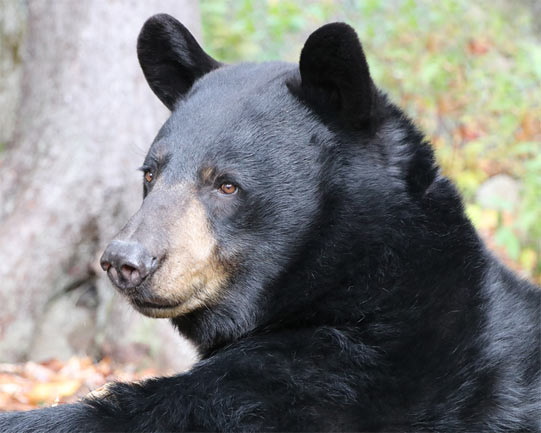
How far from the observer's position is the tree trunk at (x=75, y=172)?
6410 mm

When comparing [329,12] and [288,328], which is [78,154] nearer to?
[288,328]

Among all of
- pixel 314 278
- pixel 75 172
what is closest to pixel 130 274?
pixel 314 278

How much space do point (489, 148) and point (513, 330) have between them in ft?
24.9

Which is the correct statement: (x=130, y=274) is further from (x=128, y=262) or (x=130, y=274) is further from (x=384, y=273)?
(x=384, y=273)

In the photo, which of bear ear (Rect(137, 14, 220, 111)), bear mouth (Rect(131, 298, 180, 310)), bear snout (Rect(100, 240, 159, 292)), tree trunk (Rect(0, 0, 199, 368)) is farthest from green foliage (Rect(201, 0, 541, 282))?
bear snout (Rect(100, 240, 159, 292))

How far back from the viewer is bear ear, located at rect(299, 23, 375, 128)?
339cm

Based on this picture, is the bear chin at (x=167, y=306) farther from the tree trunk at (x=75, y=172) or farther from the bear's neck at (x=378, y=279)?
the tree trunk at (x=75, y=172)

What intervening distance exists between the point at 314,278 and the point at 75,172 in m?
3.43

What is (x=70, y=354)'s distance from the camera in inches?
268

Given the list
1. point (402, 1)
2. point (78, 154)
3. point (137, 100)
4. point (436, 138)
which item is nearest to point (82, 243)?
point (78, 154)

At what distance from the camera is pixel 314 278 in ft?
11.5

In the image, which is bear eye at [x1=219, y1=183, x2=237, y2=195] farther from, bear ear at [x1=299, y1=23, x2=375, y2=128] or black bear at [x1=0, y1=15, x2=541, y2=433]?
bear ear at [x1=299, y1=23, x2=375, y2=128]

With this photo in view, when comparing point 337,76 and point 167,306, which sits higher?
point 337,76

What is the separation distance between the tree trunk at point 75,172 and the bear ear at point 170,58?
6.32ft
